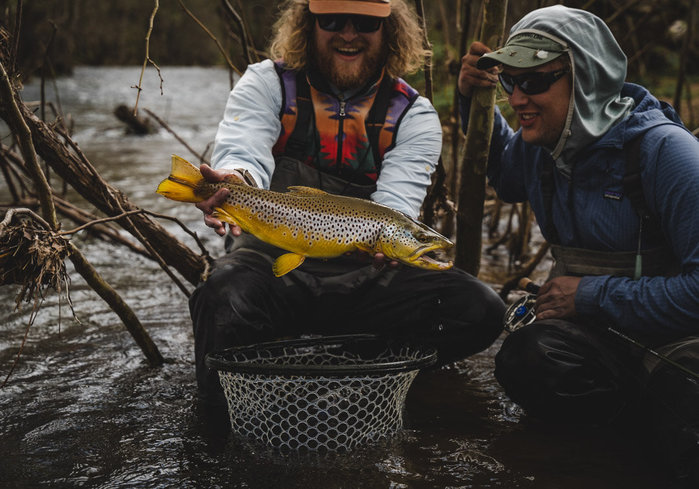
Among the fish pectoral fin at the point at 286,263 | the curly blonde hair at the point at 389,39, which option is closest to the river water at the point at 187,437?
the fish pectoral fin at the point at 286,263

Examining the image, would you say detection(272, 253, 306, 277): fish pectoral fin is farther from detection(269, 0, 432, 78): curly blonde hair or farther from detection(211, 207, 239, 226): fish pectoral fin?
detection(269, 0, 432, 78): curly blonde hair

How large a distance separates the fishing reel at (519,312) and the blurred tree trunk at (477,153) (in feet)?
2.20

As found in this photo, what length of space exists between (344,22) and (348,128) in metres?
0.54

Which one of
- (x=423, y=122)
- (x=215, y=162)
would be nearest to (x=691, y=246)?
(x=423, y=122)

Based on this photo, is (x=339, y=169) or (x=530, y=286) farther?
(x=339, y=169)

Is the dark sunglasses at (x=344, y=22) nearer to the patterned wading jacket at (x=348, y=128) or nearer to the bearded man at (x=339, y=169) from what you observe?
the bearded man at (x=339, y=169)

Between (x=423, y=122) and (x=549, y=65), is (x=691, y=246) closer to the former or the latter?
(x=549, y=65)

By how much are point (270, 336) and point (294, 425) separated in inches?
22.5

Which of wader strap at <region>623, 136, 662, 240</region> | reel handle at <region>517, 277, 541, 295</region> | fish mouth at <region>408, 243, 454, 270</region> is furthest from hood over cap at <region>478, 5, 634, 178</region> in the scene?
fish mouth at <region>408, 243, 454, 270</region>

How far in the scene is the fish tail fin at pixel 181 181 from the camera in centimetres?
253

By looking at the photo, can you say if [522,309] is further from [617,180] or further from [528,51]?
[528,51]

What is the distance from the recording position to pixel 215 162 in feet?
10.3

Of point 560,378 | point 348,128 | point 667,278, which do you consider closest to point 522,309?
point 560,378

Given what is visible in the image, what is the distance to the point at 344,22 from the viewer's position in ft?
11.1
